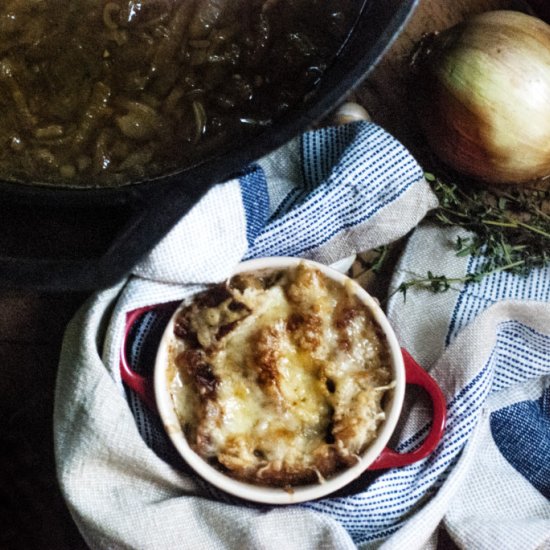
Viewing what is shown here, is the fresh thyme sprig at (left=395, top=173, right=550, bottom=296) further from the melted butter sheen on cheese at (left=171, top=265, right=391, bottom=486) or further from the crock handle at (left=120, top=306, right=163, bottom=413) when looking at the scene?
the crock handle at (left=120, top=306, right=163, bottom=413)

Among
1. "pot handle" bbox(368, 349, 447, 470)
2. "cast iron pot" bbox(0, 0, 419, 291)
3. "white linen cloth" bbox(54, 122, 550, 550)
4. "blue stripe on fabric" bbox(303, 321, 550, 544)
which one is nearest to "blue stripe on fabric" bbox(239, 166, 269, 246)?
"white linen cloth" bbox(54, 122, 550, 550)

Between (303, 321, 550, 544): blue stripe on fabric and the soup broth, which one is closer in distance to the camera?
the soup broth

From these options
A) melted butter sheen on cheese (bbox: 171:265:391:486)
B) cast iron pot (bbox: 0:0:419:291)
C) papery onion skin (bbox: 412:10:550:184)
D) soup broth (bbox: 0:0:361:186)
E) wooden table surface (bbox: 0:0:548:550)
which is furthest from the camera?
wooden table surface (bbox: 0:0:548:550)

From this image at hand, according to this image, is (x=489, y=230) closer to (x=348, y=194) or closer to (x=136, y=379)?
(x=348, y=194)

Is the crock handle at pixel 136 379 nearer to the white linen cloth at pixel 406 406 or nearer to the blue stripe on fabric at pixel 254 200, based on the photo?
the white linen cloth at pixel 406 406

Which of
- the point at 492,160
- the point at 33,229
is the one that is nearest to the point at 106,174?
the point at 33,229

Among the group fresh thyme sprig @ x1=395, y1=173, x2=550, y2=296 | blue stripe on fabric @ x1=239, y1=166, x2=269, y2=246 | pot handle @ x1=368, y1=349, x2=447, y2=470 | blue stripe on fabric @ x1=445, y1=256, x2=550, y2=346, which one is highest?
blue stripe on fabric @ x1=239, y1=166, x2=269, y2=246
